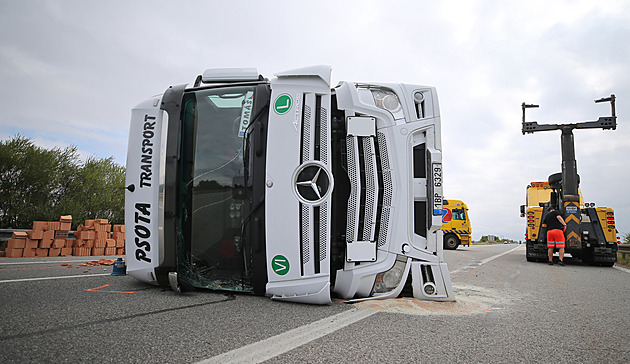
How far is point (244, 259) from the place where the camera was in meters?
3.27

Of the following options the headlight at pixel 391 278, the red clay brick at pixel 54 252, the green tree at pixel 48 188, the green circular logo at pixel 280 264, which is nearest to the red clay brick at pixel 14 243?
the red clay brick at pixel 54 252

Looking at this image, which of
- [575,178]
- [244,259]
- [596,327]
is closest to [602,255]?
[575,178]

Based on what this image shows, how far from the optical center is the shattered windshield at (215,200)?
10.8 feet

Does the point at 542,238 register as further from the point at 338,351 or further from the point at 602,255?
the point at 338,351

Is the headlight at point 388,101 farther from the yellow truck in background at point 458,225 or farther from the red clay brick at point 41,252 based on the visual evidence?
the yellow truck in background at point 458,225

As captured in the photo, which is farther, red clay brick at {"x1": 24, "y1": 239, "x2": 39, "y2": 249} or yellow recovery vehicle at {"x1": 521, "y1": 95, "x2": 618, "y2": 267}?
yellow recovery vehicle at {"x1": 521, "y1": 95, "x2": 618, "y2": 267}

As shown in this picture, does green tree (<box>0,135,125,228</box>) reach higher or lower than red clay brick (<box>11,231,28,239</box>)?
higher

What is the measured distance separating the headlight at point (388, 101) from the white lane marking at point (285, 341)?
189cm

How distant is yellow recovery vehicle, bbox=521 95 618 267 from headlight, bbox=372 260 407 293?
9136 millimetres

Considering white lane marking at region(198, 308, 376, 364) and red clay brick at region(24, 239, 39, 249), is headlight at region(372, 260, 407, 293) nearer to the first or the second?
white lane marking at region(198, 308, 376, 364)

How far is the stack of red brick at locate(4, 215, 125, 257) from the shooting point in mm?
9070

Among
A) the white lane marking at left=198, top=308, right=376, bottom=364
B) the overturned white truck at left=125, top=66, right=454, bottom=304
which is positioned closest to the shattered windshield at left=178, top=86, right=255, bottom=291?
the overturned white truck at left=125, top=66, right=454, bottom=304

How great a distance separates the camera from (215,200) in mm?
3314

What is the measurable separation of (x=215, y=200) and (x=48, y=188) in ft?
54.1
